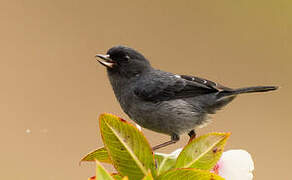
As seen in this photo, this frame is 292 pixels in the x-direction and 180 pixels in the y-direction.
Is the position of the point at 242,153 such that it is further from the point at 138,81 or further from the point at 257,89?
the point at 138,81

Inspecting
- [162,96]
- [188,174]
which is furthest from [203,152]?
[162,96]

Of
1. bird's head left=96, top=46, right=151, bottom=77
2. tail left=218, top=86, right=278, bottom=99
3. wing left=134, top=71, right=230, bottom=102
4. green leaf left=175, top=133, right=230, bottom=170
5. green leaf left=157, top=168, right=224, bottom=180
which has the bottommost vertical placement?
green leaf left=157, top=168, right=224, bottom=180

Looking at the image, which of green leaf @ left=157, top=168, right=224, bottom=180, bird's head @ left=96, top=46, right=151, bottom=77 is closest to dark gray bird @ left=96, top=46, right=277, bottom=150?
bird's head @ left=96, top=46, right=151, bottom=77

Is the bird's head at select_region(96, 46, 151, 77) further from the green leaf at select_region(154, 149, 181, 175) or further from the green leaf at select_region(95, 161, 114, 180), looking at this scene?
the green leaf at select_region(95, 161, 114, 180)

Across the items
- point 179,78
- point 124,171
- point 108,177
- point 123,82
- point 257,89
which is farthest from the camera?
point 179,78

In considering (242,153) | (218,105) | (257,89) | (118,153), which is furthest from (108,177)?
(218,105)

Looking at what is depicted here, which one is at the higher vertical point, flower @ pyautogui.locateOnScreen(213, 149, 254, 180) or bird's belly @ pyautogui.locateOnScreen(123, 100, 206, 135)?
bird's belly @ pyautogui.locateOnScreen(123, 100, 206, 135)

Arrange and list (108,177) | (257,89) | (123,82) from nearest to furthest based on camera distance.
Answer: (108,177) < (257,89) < (123,82)
